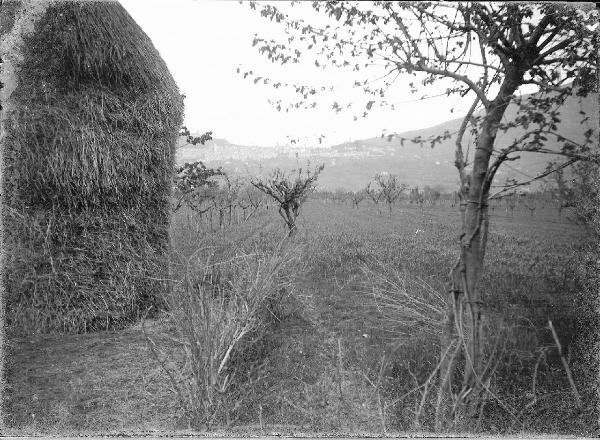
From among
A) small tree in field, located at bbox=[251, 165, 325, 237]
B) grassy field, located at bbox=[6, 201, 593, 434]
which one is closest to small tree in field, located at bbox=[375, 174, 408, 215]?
small tree in field, located at bbox=[251, 165, 325, 237]

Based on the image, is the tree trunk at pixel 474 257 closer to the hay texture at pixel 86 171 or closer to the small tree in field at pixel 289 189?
the hay texture at pixel 86 171

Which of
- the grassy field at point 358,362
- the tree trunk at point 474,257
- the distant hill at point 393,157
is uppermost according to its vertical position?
the distant hill at point 393,157

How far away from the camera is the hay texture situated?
3.66 meters

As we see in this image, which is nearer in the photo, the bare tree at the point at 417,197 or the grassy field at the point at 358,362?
the grassy field at the point at 358,362

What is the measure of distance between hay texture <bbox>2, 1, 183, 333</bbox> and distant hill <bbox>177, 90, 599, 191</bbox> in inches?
55.2

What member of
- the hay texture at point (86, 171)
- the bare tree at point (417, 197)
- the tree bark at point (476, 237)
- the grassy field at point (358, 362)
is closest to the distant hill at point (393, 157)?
the tree bark at point (476, 237)

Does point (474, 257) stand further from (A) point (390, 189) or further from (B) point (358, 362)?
(A) point (390, 189)

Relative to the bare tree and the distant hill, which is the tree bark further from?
the bare tree

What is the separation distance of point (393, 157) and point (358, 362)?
3.67 m

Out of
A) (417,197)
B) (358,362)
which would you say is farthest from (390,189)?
(358,362)

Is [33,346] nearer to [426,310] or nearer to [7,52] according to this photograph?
[7,52]

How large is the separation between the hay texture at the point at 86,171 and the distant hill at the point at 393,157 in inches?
55.2

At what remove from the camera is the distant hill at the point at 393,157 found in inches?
95.2

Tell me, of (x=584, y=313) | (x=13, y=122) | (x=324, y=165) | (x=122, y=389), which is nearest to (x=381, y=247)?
(x=324, y=165)
